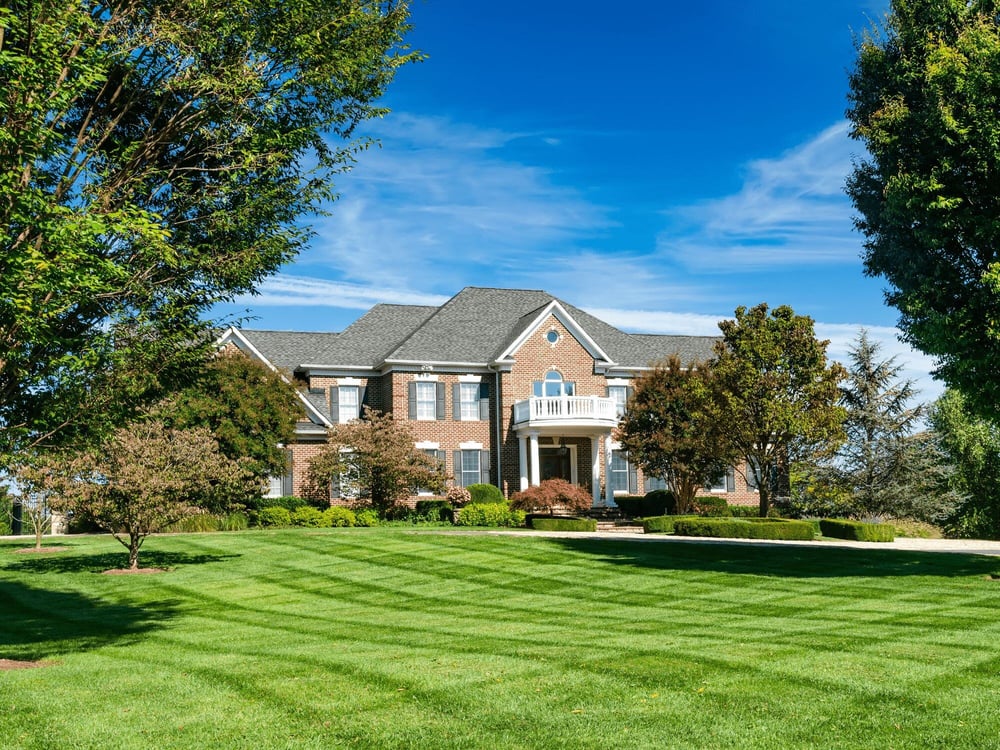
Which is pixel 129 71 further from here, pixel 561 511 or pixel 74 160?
pixel 561 511

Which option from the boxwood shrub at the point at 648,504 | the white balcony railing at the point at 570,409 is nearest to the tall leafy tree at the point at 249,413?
the white balcony railing at the point at 570,409

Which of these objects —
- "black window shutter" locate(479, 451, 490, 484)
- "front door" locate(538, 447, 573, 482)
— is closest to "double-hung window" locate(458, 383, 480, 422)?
"black window shutter" locate(479, 451, 490, 484)

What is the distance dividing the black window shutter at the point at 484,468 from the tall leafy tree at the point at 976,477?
20382mm

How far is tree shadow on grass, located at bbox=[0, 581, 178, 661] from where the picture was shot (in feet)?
44.4

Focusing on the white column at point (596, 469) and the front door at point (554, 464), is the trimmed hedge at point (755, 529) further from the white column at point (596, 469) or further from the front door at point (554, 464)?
the front door at point (554, 464)

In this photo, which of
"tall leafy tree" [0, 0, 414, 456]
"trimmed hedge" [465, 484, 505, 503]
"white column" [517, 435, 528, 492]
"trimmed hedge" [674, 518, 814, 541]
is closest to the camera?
"tall leafy tree" [0, 0, 414, 456]

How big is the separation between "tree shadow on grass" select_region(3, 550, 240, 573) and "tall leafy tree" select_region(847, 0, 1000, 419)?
1921 cm

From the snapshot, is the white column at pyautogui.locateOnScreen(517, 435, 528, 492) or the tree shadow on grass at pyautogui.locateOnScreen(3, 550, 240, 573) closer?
the tree shadow on grass at pyautogui.locateOnScreen(3, 550, 240, 573)

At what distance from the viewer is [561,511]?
3750 cm

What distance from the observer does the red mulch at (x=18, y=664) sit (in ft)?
38.3

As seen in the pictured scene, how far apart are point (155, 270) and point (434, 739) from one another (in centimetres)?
806

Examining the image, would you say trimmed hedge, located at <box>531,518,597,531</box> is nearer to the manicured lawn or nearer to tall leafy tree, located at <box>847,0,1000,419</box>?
the manicured lawn

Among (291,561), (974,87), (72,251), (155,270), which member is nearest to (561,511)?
(291,561)

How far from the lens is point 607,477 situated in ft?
136
